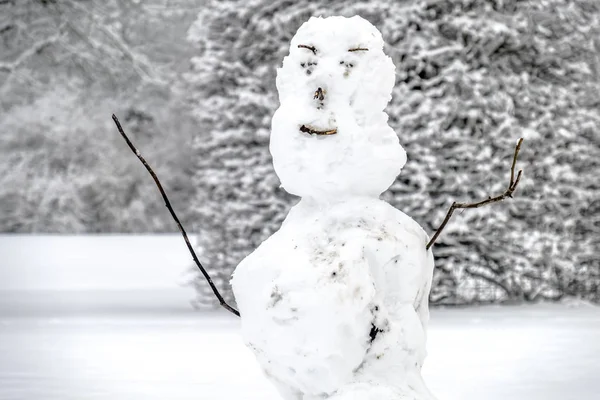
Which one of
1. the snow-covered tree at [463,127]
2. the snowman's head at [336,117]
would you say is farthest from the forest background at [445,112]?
the snowman's head at [336,117]

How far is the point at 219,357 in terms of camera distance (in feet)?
26.9

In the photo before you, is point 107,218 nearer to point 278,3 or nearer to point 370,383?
point 278,3

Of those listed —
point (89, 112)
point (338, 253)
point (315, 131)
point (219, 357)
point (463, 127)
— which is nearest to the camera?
point (338, 253)

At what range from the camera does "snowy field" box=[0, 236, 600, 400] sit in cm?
687

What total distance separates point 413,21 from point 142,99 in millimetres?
10007

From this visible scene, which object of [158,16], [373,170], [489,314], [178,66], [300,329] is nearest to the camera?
[300,329]

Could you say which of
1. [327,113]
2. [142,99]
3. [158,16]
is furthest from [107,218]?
[327,113]

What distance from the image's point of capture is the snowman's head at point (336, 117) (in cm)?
404

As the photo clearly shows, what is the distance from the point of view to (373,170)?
404 centimetres

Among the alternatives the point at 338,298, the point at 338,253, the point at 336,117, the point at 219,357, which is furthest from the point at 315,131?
the point at 219,357

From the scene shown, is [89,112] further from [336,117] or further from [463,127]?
[336,117]

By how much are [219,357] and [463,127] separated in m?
3.97

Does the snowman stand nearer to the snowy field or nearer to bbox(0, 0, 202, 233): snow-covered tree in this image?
the snowy field

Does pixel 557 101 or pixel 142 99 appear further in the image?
pixel 142 99
